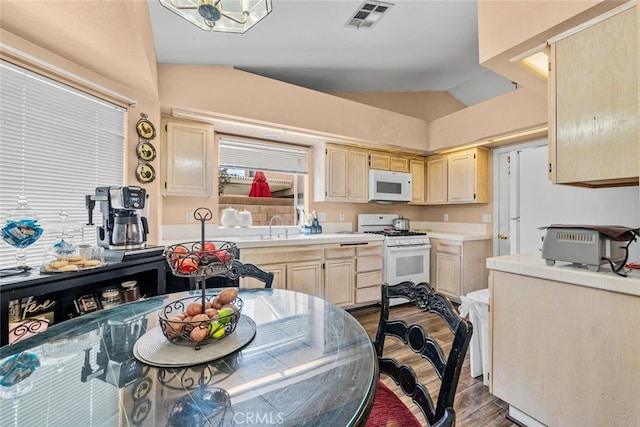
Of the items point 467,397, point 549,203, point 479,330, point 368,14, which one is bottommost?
point 467,397

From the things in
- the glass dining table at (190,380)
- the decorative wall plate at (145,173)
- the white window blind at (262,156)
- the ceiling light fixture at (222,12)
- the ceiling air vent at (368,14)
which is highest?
the ceiling air vent at (368,14)

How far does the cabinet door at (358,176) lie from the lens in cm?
366

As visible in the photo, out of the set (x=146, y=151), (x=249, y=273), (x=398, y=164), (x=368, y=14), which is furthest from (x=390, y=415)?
(x=398, y=164)

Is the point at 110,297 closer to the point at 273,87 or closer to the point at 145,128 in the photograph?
the point at 145,128

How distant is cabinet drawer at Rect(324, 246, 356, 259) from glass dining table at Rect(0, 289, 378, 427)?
1.98 metres

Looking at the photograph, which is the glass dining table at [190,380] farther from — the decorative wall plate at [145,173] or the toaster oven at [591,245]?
the decorative wall plate at [145,173]

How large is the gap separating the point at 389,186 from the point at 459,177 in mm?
960

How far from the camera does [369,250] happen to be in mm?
3348

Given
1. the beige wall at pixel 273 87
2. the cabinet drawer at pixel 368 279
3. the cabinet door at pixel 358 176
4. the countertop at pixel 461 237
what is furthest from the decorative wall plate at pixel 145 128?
the countertop at pixel 461 237

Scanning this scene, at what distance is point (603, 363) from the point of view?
126 centimetres

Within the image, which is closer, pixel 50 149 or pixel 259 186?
pixel 50 149

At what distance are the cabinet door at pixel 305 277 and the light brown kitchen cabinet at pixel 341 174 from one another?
3.01 ft

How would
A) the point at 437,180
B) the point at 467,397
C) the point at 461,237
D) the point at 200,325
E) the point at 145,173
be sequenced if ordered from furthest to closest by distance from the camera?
the point at 437,180
the point at 461,237
the point at 145,173
the point at 467,397
the point at 200,325

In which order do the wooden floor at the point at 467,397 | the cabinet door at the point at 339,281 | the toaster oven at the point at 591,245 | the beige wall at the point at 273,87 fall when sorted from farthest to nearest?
the cabinet door at the point at 339,281, the wooden floor at the point at 467,397, the beige wall at the point at 273,87, the toaster oven at the point at 591,245
